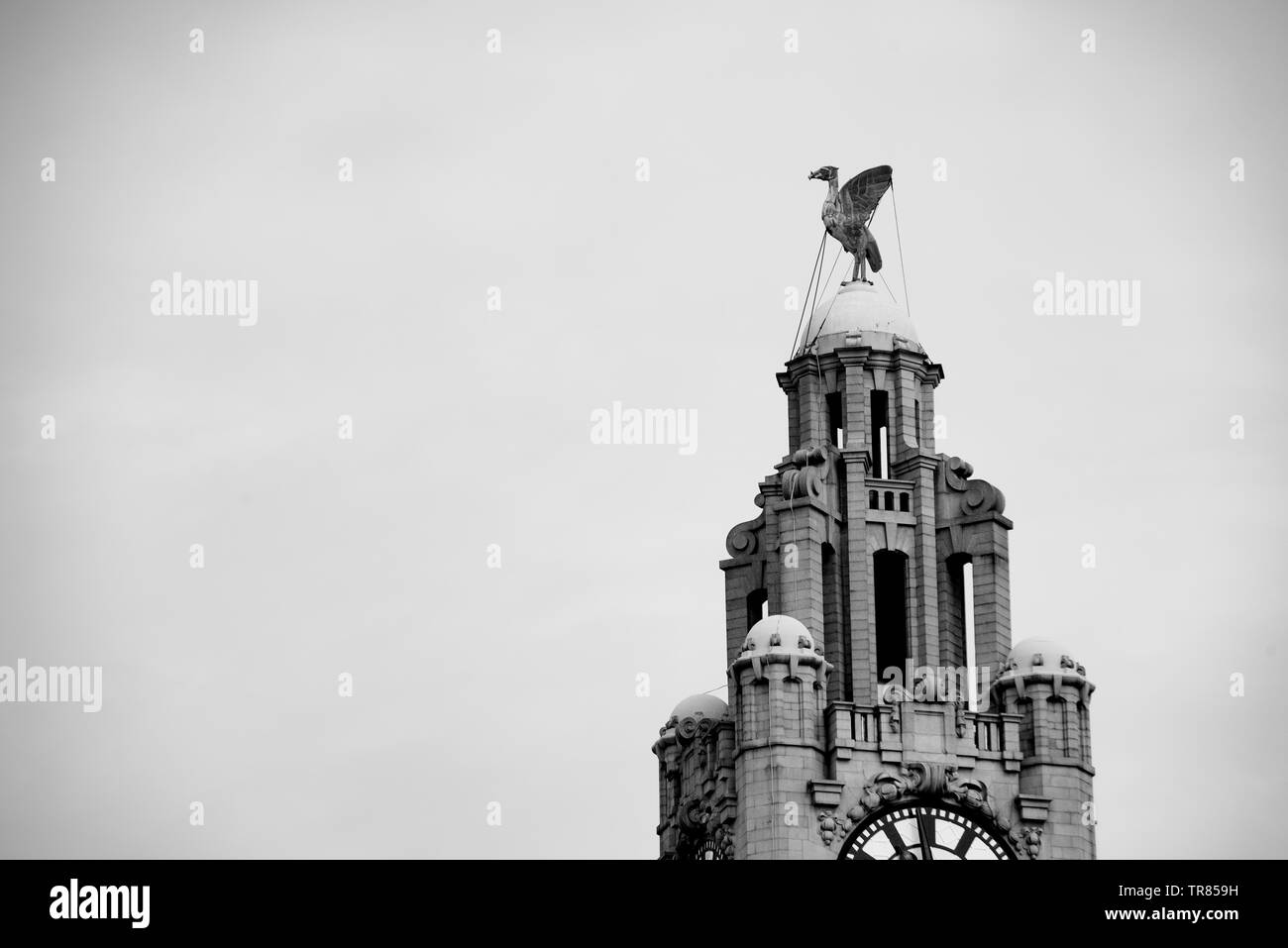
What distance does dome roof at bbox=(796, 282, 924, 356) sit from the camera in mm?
132875

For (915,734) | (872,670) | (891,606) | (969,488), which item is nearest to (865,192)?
(969,488)

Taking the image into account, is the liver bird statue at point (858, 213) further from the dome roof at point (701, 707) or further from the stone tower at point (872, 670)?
the dome roof at point (701, 707)

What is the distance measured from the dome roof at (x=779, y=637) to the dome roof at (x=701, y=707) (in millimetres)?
4912

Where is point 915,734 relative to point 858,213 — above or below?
below

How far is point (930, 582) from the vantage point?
130 m

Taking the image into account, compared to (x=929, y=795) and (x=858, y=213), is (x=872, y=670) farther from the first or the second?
(x=858, y=213)

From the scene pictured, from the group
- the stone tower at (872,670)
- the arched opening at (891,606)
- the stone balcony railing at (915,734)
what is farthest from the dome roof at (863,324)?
the stone balcony railing at (915,734)

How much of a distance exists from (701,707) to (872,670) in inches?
217

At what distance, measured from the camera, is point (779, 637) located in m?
124

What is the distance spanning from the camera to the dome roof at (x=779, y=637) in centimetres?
12444

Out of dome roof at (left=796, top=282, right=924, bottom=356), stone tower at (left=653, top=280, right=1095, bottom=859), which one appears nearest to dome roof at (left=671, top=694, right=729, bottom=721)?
stone tower at (left=653, top=280, right=1095, bottom=859)

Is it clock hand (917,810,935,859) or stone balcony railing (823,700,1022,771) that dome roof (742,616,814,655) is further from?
clock hand (917,810,935,859)
